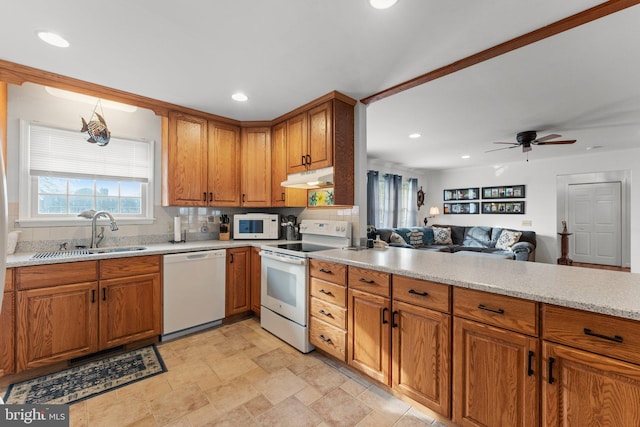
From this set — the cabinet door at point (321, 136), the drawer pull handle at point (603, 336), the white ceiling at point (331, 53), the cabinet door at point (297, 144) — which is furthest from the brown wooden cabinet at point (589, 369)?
the cabinet door at point (297, 144)

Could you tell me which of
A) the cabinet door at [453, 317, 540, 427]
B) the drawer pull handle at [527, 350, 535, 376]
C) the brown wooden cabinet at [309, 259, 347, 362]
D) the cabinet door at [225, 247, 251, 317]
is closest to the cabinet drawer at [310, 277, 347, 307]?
the brown wooden cabinet at [309, 259, 347, 362]

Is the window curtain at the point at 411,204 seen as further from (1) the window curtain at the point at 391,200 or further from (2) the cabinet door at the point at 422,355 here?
(2) the cabinet door at the point at 422,355

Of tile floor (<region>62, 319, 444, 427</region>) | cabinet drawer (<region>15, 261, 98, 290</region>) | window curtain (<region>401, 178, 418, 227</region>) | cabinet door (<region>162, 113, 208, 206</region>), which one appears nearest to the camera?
tile floor (<region>62, 319, 444, 427</region>)

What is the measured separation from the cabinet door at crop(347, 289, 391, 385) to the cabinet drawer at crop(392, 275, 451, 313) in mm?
136

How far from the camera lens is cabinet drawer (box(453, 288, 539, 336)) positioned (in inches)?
52.9

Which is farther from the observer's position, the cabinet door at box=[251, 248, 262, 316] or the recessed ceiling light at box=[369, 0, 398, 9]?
the cabinet door at box=[251, 248, 262, 316]

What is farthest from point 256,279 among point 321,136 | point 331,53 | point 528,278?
point 528,278

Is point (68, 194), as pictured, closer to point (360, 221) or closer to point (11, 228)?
point (11, 228)

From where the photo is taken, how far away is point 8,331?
1.99 metres

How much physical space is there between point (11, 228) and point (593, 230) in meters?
9.06

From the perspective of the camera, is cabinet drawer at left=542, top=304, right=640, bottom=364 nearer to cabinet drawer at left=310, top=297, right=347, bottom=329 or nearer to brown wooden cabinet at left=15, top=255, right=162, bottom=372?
cabinet drawer at left=310, top=297, right=347, bottom=329

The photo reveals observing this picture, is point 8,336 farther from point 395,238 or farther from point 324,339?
point 395,238

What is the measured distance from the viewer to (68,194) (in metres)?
2.74

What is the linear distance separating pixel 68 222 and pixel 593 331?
380 centimetres
